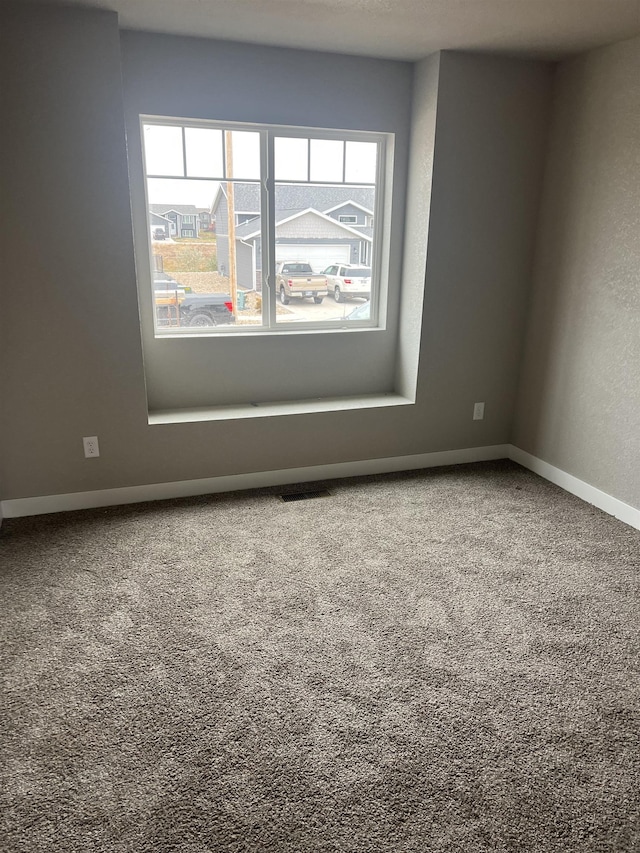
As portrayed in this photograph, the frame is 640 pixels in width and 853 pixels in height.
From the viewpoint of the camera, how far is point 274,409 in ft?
12.0

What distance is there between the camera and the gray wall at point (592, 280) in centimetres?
309

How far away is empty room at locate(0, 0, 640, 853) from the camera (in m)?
1.74

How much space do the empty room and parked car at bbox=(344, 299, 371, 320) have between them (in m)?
0.06

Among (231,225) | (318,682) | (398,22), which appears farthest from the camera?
(231,225)

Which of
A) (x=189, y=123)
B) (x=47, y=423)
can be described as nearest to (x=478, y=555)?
(x=47, y=423)

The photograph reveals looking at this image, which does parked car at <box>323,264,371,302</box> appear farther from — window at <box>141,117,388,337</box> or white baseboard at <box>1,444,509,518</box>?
white baseboard at <box>1,444,509,518</box>

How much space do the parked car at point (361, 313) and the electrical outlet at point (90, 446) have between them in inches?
69.5

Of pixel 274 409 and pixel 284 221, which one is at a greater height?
pixel 284 221

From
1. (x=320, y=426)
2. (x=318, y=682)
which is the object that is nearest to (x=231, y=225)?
(x=320, y=426)

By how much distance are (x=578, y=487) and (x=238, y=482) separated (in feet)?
6.73

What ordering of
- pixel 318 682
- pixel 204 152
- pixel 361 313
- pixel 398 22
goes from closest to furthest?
pixel 318 682
pixel 398 22
pixel 204 152
pixel 361 313

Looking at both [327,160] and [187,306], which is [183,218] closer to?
[187,306]

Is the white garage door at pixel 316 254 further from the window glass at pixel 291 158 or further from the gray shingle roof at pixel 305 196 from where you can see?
the window glass at pixel 291 158

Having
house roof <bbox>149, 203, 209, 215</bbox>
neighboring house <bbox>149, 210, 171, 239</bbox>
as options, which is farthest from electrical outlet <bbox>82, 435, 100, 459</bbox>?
house roof <bbox>149, 203, 209, 215</bbox>
